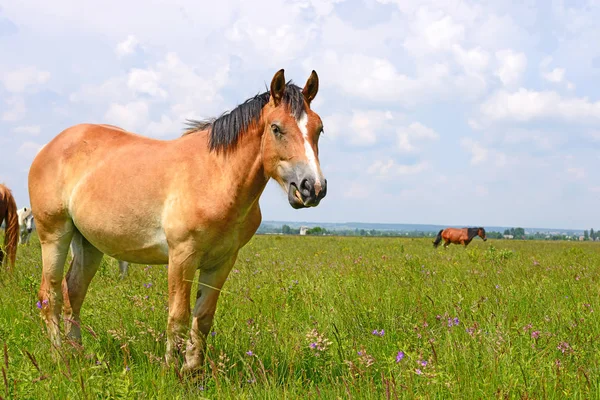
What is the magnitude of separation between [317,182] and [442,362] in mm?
1579

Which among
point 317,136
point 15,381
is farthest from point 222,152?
point 15,381

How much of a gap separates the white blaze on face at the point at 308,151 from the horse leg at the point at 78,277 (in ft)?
9.06

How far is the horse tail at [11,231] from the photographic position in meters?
7.09

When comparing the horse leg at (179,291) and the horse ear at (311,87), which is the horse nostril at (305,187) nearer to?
the horse ear at (311,87)

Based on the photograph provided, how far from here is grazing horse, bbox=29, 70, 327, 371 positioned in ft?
11.2

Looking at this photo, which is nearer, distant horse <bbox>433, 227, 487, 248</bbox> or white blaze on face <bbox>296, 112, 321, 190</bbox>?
white blaze on face <bbox>296, 112, 321, 190</bbox>

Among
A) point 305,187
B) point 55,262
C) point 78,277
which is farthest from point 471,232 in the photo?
point 305,187

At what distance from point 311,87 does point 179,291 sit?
5.96 ft

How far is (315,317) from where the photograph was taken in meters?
4.96

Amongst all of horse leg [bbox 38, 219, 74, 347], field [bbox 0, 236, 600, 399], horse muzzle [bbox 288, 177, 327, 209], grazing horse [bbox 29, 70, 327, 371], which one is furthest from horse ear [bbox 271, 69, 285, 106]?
horse leg [bbox 38, 219, 74, 347]

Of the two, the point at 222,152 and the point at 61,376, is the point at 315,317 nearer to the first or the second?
the point at 222,152

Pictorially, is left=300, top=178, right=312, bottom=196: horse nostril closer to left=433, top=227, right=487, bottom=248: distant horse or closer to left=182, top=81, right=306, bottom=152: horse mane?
left=182, top=81, right=306, bottom=152: horse mane

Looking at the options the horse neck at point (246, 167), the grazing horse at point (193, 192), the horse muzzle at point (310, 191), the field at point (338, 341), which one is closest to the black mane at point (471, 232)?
the field at point (338, 341)

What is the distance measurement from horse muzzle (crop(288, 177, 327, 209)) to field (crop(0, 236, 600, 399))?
86 cm
